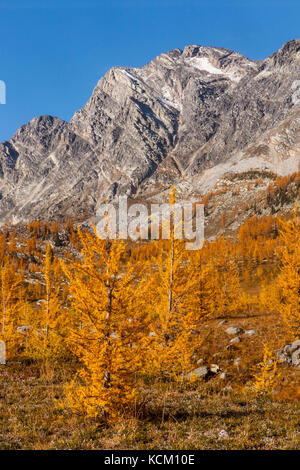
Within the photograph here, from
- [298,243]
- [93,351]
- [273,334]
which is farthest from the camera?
[273,334]

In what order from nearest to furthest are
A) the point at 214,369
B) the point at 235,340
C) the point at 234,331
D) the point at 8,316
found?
the point at 214,369, the point at 8,316, the point at 235,340, the point at 234,331

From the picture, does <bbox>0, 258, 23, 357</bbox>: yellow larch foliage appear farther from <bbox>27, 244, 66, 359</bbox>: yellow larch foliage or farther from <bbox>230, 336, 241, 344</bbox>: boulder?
<bbox>230, 336, 241, 344</bbox>: boulder

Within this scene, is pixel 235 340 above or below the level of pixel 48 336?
below

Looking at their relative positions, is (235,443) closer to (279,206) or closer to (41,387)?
(41,387)

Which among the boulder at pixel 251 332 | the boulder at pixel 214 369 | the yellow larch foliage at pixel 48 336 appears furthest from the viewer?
the boulder at pixel 251 332

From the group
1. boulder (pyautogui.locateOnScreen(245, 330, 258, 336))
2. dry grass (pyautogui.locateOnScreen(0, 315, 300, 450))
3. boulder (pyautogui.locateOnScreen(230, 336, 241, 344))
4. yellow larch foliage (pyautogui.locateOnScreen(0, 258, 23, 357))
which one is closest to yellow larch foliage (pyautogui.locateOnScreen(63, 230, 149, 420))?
dry grass (pyautogui.locateOnScreen(0, 315, 300, 450))

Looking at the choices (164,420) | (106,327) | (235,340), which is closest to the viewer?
(106,327)

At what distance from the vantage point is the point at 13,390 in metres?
11.3

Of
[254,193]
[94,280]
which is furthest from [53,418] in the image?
[254,193]

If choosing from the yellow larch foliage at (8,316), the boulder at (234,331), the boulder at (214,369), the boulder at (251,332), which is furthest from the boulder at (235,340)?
the yellow larch foliage at (8,316)

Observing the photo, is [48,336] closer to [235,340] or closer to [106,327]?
[106,327]

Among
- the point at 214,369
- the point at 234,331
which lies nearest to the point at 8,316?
the point at 214,369

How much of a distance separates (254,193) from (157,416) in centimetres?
21089

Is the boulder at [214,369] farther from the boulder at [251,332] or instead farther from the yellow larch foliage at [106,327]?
the yellow larch foliage at [106,327]
